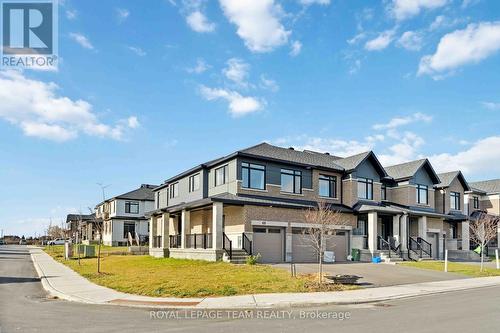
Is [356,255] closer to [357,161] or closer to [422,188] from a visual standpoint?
[357,161]

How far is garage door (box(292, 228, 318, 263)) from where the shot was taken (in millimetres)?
32700

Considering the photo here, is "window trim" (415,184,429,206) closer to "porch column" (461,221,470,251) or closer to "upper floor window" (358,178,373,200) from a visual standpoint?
"upper floor window" (358,178,373,200)

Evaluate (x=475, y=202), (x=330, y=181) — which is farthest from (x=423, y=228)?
(x=475, y=202)

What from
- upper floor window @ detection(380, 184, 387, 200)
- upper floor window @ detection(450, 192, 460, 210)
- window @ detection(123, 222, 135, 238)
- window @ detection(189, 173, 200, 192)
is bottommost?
window @ detection(123, 222, 135, 238)

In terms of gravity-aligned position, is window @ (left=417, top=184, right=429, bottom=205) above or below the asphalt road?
above

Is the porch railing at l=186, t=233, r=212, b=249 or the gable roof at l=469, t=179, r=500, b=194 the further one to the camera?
the gable roof at l=469, t=179, r=500, b=194

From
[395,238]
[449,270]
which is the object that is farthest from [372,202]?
[449,270]

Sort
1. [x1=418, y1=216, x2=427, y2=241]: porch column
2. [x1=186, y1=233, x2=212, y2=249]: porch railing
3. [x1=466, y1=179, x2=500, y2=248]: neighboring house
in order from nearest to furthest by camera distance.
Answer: [x1=186, y1=233, x2=212, y2=249]: porch railing < [x1=418, y1=216, x2=427, y2=241]: porch column < [x1=466, y1=179, x2=500, y2=248]: neighboring house

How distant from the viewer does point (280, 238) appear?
106ft

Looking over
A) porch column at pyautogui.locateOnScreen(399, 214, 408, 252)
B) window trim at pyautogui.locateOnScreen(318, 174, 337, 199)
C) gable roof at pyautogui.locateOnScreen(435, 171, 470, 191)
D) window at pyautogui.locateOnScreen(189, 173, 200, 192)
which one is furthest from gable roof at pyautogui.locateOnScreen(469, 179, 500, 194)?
window at pyautogui.locateOnScreen(189, 173, 200, 192)

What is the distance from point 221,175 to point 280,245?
22.4 feet

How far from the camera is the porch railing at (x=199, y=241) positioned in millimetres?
31402

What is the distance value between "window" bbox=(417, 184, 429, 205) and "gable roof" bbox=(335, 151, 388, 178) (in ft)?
13.7

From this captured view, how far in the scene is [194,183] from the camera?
38.3 m
